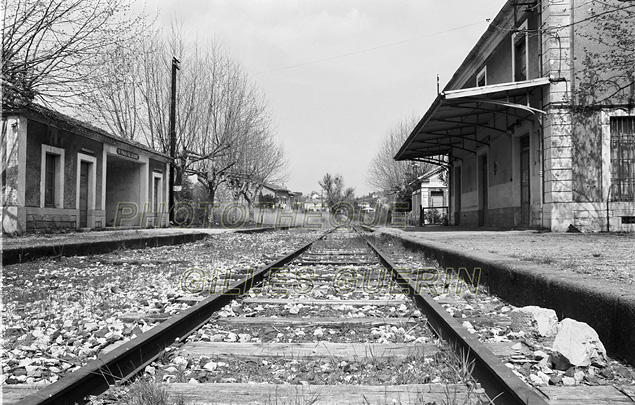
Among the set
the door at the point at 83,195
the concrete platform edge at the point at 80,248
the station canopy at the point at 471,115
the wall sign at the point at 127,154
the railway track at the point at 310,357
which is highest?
the station canopy at the point at 471,115

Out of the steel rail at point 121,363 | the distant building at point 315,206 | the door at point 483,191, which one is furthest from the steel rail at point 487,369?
the distant building at point 315,206

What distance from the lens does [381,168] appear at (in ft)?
184

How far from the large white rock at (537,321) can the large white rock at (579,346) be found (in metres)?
0.50

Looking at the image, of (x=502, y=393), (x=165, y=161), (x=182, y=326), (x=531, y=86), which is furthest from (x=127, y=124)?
(x=502, y=393)

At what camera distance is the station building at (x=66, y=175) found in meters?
15.5

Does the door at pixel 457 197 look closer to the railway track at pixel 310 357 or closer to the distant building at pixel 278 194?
the railway track at pixel 310 357

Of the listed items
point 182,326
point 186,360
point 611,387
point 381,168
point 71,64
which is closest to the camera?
point 611,387

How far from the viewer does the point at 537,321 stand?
3514 mm

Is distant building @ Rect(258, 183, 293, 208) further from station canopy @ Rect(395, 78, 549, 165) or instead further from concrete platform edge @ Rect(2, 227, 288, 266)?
concrete platform edge @ Rect(2, 227, 288, 266)

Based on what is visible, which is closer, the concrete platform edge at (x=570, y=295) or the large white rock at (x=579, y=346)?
the large white rock at (x=579, y=346)

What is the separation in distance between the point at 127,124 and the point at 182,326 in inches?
1141

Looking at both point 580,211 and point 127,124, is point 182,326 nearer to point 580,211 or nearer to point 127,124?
point 580,211

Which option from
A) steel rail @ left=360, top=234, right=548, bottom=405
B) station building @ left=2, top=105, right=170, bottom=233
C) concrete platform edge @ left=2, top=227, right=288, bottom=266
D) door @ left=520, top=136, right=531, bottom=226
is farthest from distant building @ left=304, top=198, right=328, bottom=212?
steel rail @ left=360, top=234, right=548, bottom=405

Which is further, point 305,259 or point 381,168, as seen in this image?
point 381,168
